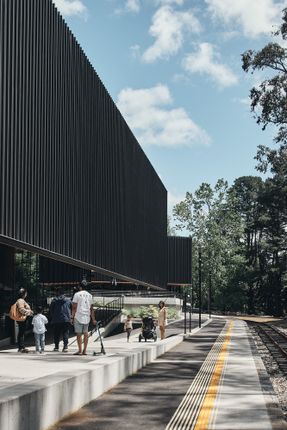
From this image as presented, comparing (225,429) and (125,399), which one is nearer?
(225,429)

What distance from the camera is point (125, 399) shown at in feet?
30.8

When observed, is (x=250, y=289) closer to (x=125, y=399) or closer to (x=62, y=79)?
(x=62, y=79)

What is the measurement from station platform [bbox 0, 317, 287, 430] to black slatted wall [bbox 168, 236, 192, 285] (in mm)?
61518

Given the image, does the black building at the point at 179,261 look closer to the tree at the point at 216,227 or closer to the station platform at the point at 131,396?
the tree at the point at 216,227

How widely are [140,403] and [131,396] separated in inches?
22.6

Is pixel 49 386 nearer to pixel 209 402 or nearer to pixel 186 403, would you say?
pixel 186 403

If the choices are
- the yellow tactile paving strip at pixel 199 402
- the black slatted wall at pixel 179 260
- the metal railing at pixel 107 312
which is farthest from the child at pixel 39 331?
the black slatted wall at pixel 179 260

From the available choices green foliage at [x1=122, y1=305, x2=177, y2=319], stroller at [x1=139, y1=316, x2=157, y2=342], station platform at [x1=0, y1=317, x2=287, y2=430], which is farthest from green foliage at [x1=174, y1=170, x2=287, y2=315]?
station platform at [x1=0, y1=317, x2=287, y2=430]

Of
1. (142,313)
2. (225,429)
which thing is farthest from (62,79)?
(142,313)

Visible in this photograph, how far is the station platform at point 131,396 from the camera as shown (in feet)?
22.3

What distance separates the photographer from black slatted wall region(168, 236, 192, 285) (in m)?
75.6

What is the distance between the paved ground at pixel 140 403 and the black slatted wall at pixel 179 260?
61244 mm

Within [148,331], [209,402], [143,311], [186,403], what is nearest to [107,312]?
[143,311]

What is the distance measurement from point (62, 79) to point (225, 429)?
801 inches
